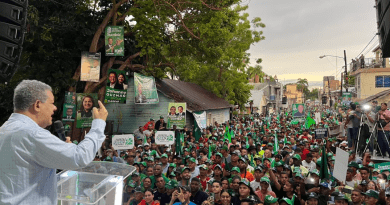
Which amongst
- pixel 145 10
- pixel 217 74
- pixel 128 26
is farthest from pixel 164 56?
pixel 217 74

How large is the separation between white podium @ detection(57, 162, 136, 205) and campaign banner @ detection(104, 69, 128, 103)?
14.7 meters

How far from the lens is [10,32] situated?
392 centimetres

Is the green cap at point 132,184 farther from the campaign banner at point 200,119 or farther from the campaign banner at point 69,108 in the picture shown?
the campaign banner at point 200,119

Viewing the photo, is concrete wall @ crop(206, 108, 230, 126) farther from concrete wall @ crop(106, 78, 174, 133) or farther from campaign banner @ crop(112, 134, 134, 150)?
Result: campaign banner @ crop(112, 134, 134, 150)

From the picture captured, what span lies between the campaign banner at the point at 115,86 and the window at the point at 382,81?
29.7 meters

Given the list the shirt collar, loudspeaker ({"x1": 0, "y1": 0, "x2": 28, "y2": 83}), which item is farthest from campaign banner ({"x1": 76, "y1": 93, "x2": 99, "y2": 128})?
the shirt collar

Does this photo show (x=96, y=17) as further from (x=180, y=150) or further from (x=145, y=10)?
(x=180, y=150)

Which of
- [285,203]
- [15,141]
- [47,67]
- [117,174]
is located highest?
[47,67]

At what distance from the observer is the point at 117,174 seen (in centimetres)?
229

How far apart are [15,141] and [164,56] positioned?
1713 centimetres

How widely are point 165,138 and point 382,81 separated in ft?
102

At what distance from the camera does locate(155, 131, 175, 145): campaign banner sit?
42.9 feet

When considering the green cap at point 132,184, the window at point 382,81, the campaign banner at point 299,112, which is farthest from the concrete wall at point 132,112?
the window at point 382,81

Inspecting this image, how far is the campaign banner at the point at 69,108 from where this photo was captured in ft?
51.0
